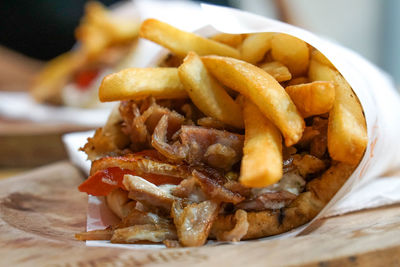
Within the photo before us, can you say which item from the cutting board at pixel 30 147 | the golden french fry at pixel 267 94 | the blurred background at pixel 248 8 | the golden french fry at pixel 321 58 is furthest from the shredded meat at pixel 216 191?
the blurred background at pixel 248 8

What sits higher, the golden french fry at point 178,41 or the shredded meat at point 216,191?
the golden french fry at point 178,41

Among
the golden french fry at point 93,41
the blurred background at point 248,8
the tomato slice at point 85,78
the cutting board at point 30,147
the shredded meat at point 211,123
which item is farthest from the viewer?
the blurred background at point 248,8

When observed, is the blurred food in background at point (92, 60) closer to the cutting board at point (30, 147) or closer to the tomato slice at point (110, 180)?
the cutting board at point (30, 147)

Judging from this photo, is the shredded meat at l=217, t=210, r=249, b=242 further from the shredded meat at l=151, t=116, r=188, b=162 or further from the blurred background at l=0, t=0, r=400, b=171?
the blurred background at l=0, t=0, r=400, b=171

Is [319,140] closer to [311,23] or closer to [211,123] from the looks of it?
[211,123]

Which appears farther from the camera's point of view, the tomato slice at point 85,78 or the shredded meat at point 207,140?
the tomato slice at point 85,78

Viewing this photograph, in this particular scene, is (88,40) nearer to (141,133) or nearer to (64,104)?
(64,104)
